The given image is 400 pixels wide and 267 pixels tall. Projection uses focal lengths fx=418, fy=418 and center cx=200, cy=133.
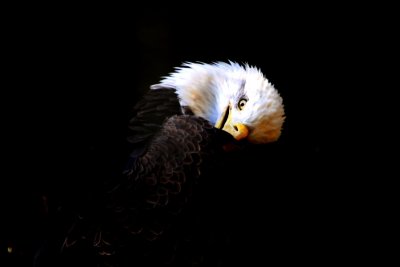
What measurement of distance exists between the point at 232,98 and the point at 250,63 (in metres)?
0.34

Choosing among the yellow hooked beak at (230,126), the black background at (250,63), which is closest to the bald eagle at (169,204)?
the yellow hooked beak at (230,126)

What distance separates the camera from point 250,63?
4.66 feet

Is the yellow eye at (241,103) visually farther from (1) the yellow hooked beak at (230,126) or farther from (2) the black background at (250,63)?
(2) the black background at (250,63)

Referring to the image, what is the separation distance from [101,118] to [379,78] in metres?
0.96

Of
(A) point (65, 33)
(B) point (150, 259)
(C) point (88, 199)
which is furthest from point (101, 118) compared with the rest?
(B) point (150, 259)

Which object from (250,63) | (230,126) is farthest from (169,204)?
(250,63)

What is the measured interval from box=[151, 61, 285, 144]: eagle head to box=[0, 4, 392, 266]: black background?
15 cm

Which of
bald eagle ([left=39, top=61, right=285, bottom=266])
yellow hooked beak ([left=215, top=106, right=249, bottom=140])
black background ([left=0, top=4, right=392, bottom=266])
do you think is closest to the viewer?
bald eagle ([left=39, top=61, right=285, bottom=266])

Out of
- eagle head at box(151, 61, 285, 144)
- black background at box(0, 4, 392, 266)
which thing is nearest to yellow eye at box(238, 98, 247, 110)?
eagle head at box(151, 61, 285, 144)

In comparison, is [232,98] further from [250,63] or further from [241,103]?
[250,63]

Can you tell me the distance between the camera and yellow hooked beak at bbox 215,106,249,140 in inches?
40.9

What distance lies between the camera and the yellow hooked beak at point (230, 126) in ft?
3.41

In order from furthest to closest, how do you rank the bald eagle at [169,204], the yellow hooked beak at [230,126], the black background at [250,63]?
1. the black background at [250,63]
2. the yellow hooked beak at [230,126]
3. the bald eagle at [169,204]

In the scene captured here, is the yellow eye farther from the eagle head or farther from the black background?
the black background
